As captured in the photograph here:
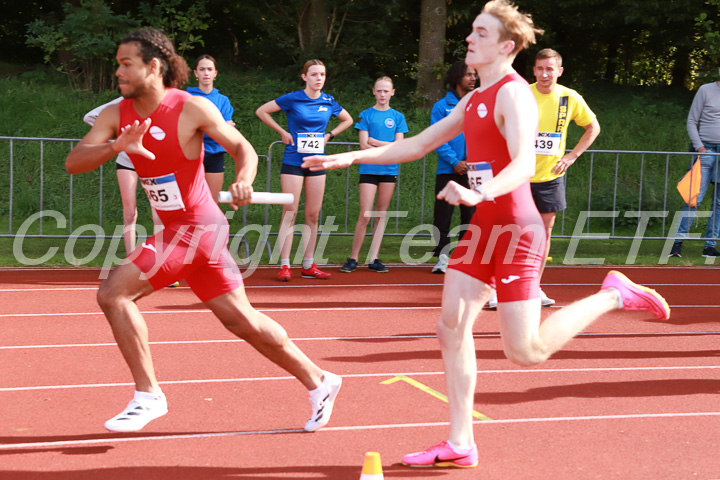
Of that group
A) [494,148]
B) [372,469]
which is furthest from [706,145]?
[372,469]

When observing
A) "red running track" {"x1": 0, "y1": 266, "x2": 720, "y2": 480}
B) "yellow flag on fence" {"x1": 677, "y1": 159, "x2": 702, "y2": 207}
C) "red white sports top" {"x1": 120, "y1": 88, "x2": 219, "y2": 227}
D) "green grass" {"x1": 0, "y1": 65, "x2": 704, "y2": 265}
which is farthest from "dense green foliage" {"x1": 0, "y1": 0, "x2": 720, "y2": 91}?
"red white sports top" {"x1": 120, "y1": 88, "x2": 219, "y2": 227}

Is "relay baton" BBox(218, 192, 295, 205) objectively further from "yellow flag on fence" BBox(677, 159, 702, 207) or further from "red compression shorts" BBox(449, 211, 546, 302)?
"yellow flag on fence" BBox(677, 159, 702, 207)

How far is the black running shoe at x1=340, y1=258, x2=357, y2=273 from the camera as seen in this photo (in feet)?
31.4

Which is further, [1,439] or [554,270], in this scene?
[554,270]

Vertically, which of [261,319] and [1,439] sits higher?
[261,319]

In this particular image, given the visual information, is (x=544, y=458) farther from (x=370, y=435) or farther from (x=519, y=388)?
(x=519, y=388)

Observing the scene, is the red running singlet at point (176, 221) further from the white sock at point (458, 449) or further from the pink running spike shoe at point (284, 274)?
the pink running spike shoe at point (284, 274)

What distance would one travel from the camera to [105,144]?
13.2ft

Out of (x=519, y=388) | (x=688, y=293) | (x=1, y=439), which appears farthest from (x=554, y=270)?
(x=1, y=439)

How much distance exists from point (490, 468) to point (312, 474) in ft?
2.70

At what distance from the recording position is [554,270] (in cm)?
1031

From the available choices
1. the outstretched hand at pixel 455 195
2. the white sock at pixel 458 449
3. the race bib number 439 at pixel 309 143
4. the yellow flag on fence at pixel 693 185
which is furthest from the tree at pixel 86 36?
the outstretched hand at pixel 455 195

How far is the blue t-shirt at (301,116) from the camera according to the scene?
28.6 feet

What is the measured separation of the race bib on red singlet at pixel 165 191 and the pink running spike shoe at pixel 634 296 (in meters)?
2.19
